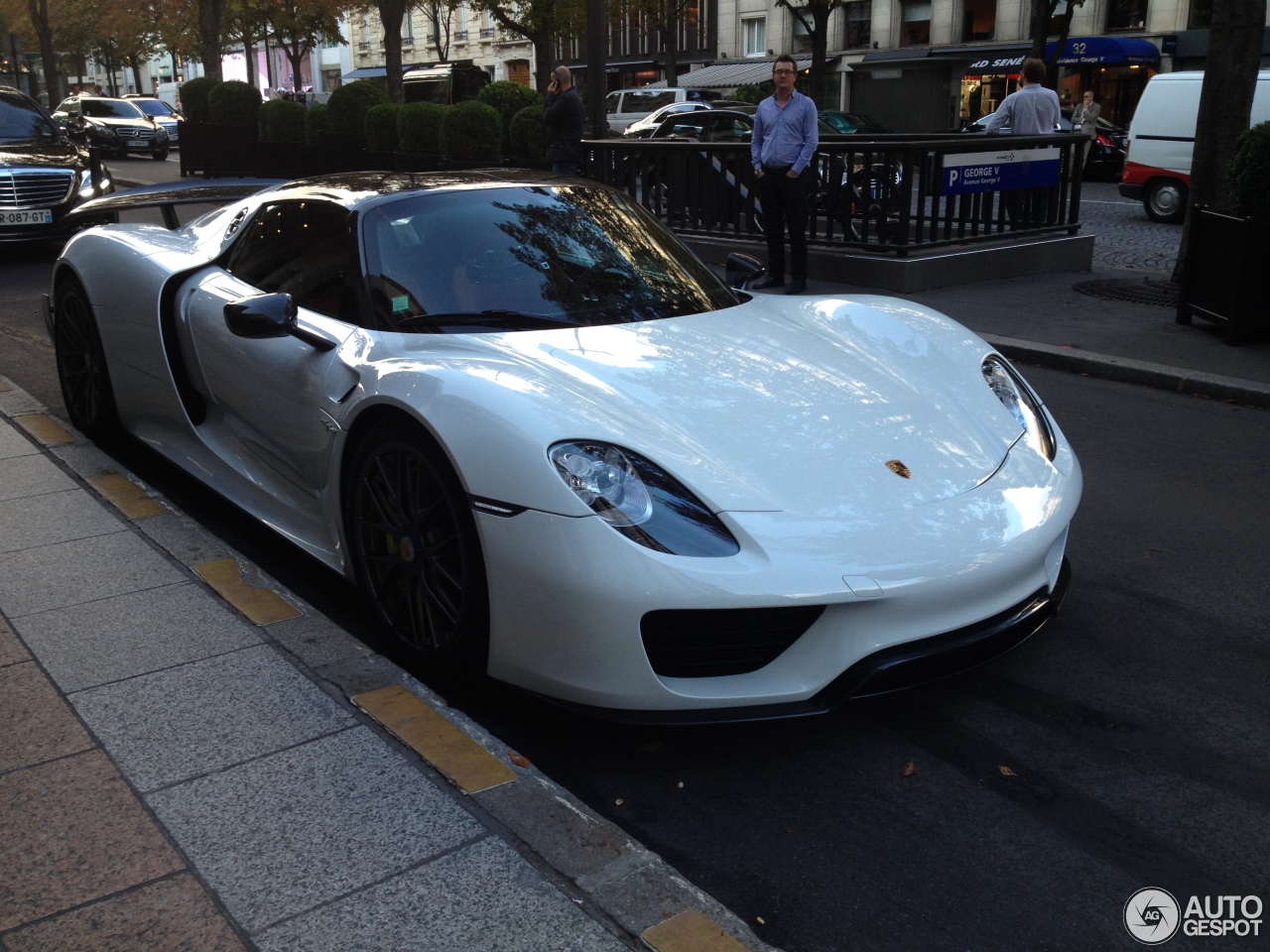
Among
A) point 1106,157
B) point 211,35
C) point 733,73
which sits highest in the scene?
point 211,35

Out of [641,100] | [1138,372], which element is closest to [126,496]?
[1138,372]

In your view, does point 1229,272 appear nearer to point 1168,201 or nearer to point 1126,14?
point 1168,201

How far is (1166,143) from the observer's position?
15.7 m

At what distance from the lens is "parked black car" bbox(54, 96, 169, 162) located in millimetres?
34906

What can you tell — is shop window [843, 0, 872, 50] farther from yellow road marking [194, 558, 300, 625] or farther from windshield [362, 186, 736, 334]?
yellow road marking [194, 558, 300, 625]

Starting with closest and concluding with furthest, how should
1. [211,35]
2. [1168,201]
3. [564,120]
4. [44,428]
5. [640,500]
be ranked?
[640,500] → [44,428] → [564,120] → [1168,201] → [211,35]

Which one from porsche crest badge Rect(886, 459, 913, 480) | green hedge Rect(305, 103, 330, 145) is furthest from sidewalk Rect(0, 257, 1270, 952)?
green hedge Rect(305, 103, 330, 145)

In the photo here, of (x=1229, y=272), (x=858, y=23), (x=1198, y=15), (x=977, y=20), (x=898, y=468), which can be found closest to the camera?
(x=898, y=468)

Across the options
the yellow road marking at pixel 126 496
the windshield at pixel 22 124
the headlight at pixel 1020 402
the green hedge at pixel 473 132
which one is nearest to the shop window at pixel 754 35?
the green hedge at pixel 473 132

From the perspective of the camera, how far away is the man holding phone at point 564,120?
42.3 ft

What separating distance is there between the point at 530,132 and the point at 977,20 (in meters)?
31.1

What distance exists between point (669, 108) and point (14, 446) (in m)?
19.9

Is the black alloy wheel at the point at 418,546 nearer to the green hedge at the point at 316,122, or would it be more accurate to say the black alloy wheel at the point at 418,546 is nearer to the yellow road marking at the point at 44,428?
the yellow road marking at the point at 44,428

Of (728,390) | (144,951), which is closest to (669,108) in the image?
(728,390)
